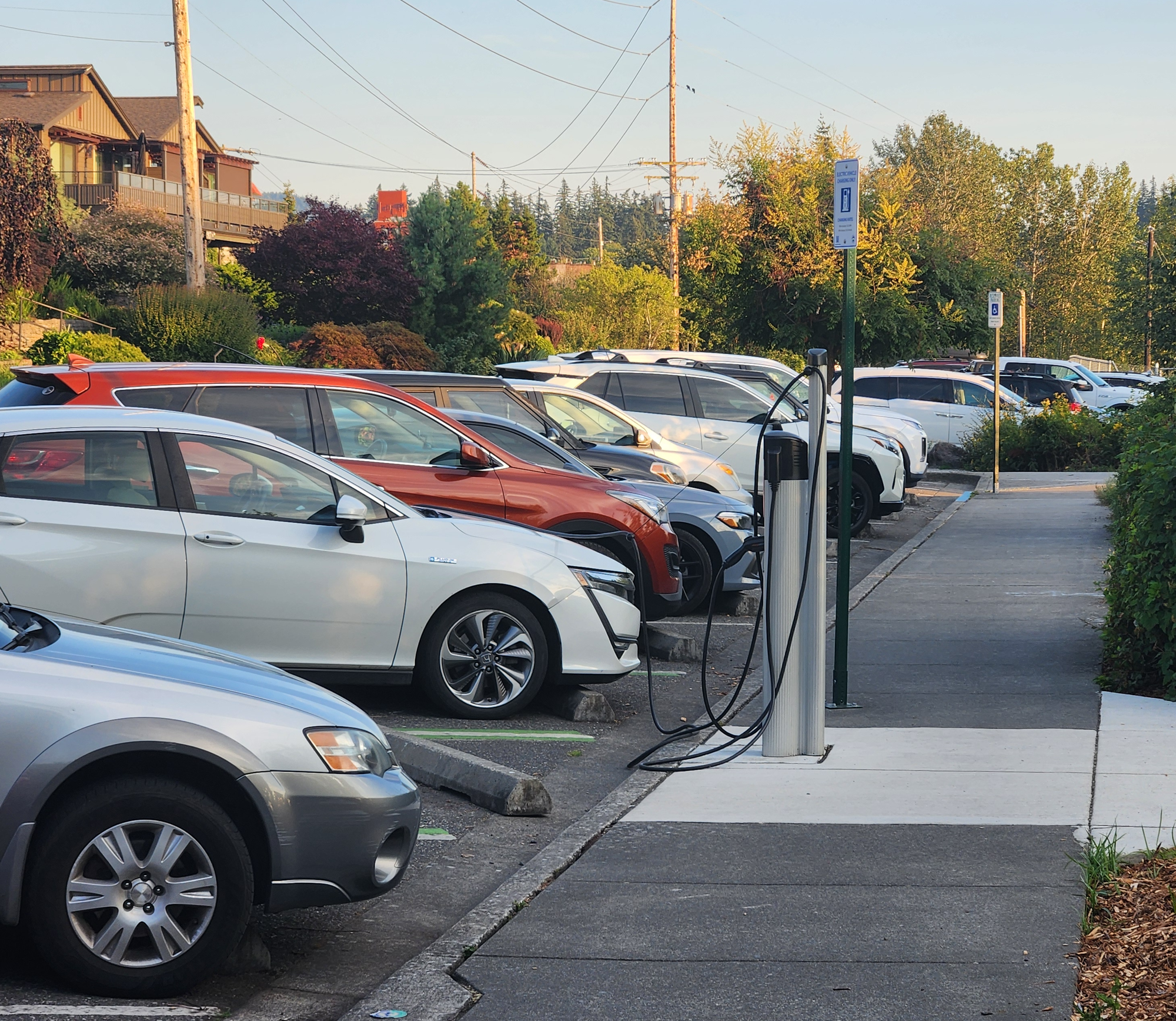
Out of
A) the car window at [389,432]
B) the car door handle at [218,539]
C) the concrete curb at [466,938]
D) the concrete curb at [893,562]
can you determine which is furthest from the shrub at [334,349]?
the concrete curb at [466,938]

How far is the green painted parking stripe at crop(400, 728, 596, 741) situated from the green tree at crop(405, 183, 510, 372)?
113 ft

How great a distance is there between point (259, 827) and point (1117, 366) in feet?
212

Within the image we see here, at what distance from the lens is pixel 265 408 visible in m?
9.31

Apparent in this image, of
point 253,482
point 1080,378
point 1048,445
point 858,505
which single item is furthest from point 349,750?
point 1080,378

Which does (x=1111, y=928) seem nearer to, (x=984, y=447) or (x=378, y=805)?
(x=378, y=805)

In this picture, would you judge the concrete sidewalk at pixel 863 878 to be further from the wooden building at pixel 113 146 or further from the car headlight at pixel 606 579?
the wooden building at pixel 113 146

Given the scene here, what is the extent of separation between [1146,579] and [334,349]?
88.9 feet

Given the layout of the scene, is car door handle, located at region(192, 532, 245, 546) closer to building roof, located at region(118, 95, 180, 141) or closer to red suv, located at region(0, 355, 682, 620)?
red suv, located at region(0, 355, 682, 620)

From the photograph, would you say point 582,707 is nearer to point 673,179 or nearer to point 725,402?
point 725,402

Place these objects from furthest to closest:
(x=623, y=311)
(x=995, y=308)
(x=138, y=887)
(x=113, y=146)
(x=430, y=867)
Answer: (x=113, y=146) → (x=623, y=311) → (x=995, y=308) → (x=430, y=867) → (x=138, y=887)

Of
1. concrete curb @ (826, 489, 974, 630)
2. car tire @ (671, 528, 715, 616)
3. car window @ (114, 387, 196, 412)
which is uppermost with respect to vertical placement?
car window @ (114, 387, 196, 412)

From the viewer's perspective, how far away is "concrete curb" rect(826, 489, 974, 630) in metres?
12.4

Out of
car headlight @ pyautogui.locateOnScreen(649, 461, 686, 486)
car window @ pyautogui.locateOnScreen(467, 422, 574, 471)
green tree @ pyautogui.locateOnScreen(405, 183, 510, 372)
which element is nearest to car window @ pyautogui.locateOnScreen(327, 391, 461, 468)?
car window @ pyautogui.locateOnScreen(467, 422, 574, 471)

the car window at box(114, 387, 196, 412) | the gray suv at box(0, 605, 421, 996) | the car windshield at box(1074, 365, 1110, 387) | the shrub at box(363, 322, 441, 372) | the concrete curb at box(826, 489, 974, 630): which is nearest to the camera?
the gray suv at box(0, 605, 421, 996)
